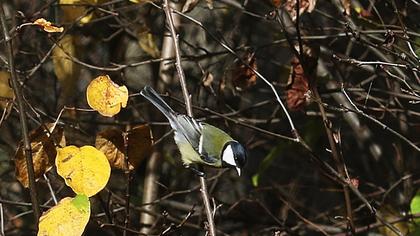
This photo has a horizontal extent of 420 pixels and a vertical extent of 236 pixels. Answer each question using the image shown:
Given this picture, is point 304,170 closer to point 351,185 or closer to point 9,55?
point 351,185

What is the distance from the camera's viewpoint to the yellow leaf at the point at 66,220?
5.80ft

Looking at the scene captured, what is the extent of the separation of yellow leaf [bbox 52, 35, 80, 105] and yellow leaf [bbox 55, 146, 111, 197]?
1.38 meters

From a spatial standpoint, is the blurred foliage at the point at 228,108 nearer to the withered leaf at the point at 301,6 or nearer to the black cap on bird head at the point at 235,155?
the withered leaf at the point at 301,6

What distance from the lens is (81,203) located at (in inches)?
70.8

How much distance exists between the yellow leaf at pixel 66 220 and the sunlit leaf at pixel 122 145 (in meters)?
0.35

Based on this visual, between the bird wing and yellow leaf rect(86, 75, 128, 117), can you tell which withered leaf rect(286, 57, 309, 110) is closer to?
the bird wing

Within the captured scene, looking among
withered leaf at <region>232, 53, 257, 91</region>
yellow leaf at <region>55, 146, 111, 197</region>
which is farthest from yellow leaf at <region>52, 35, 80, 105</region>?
yellow leaf at <region>55, 146, 111, 197</region>

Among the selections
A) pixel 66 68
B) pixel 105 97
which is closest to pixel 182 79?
pixel 105 97

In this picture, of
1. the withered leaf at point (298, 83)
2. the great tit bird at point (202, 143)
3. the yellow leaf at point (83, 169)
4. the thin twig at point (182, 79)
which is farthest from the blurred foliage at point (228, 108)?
the yellow leaf at point (83, 169)

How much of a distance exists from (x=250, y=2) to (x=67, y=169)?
2.15 m

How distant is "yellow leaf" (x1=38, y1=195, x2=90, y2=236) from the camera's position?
1.77m

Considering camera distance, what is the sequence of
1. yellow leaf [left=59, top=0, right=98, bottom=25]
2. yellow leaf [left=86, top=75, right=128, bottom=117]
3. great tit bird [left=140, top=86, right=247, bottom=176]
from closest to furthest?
yellow leaf [left=86, top=75, right=128, bottom=117] → great tit bird [left=140, top=86, right=247, bottom=176] → yellow leaf [left=59, top=0, right=98, bottom=25]

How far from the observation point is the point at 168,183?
406 centimetres

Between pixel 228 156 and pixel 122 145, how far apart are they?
1.25 ft
